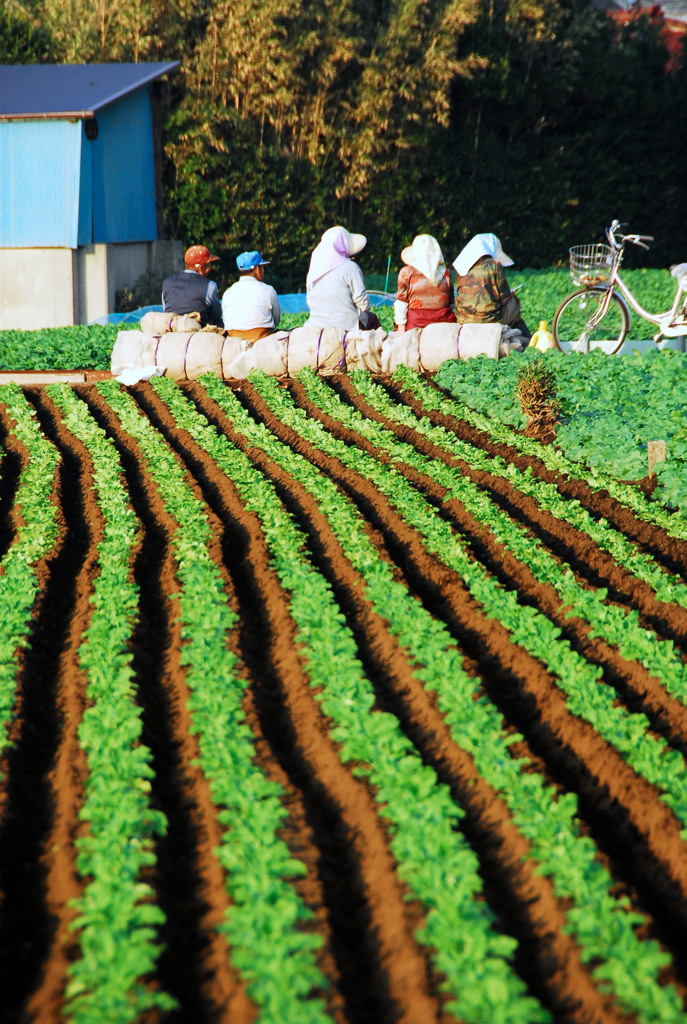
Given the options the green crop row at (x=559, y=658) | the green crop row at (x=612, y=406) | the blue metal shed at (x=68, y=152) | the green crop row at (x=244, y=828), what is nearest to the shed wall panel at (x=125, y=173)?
the blue metal shed at (x=68, y=152)

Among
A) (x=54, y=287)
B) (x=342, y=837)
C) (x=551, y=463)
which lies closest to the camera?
(x=342, y=837)

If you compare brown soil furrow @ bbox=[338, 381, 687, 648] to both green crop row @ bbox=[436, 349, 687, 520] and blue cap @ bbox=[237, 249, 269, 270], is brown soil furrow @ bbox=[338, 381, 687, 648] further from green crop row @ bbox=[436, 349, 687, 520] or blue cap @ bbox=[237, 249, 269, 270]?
blue cap @ bbox=[237, 249, 269, 270]

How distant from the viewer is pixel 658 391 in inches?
316

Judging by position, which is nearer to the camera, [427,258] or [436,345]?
[436,345]

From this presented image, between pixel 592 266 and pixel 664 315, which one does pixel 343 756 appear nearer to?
pixel 664 315

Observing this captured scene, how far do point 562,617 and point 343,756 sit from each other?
1.78 metres

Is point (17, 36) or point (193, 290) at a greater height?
point (17, 36)

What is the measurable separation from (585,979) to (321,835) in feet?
3.37

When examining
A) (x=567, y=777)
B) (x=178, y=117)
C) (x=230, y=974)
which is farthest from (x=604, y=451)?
(x=178, y=117)

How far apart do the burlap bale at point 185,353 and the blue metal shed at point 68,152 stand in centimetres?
728

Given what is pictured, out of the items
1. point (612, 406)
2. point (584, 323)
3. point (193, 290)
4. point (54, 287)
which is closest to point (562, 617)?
point (612, 406)

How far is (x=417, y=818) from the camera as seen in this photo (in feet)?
10.9

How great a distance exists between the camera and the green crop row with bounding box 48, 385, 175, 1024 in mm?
2660

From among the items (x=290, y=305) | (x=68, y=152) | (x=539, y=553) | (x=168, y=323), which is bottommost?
(x=539, y=553)
